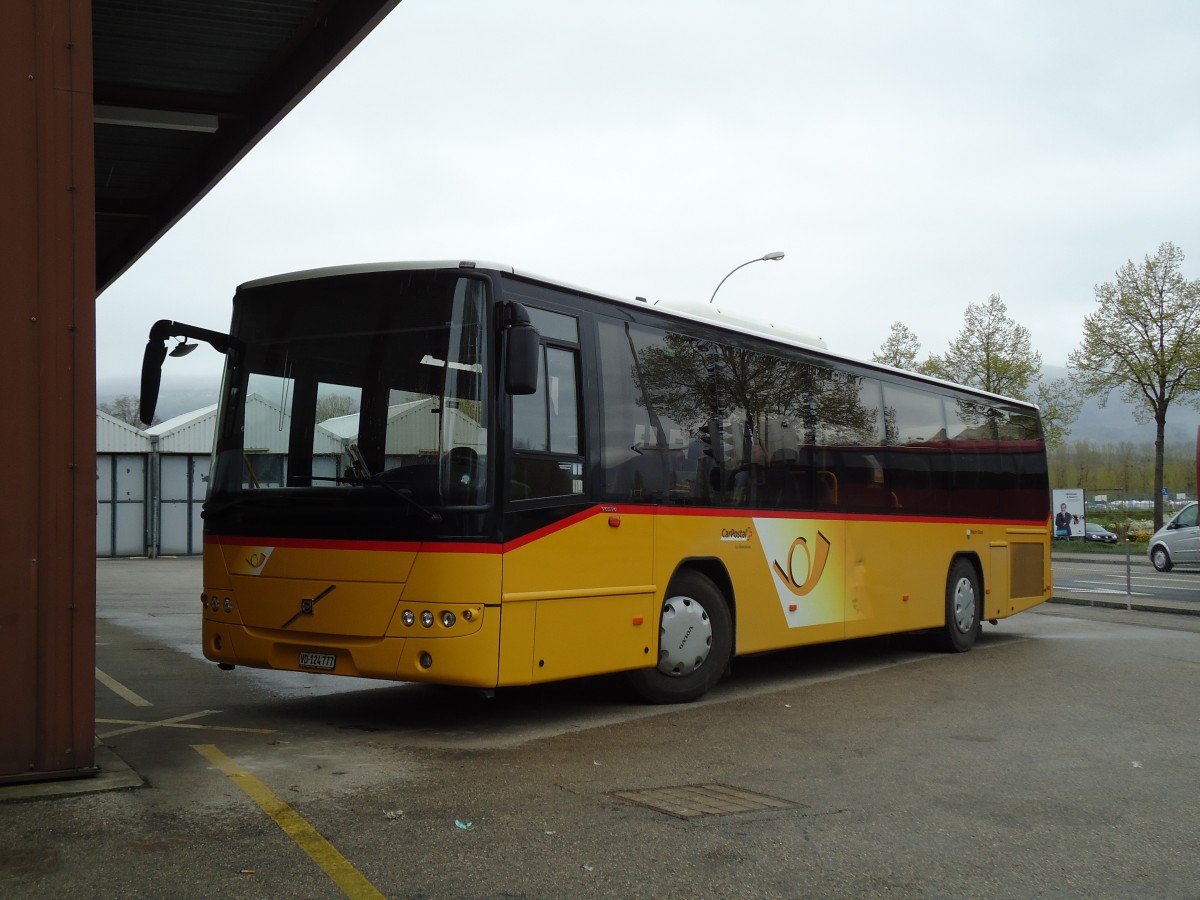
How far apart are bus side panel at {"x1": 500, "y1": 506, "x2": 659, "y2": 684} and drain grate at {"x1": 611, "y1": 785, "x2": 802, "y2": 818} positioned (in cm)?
159

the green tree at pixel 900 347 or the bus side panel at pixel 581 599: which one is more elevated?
the green tree at pixel 900 347

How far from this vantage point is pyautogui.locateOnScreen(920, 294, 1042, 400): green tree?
4912 centimetres

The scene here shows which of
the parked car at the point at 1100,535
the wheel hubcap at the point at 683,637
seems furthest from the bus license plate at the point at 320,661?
the parked car at the point at 1100,535

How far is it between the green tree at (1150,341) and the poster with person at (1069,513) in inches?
105

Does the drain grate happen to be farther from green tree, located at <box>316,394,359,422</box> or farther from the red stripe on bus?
green tree, located at <box>316,394,359,422</box>

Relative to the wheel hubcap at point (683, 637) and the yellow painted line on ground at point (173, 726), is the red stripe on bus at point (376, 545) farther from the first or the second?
the wheel hubcap at point (683, 637)

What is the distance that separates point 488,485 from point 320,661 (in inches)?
64.4

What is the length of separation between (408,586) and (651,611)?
2.14 metres

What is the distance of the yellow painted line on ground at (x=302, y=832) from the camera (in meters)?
4.76

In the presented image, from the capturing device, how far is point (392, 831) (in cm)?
555

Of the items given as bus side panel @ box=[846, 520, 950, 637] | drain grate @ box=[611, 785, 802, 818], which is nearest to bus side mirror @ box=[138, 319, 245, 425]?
drain grate @ box=[611, 785, 802, 818]

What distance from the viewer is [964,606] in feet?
48.2

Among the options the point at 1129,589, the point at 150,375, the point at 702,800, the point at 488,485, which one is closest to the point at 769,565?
the point at 488,485

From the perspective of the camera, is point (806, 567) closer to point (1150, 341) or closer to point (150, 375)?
point (150, 375)
